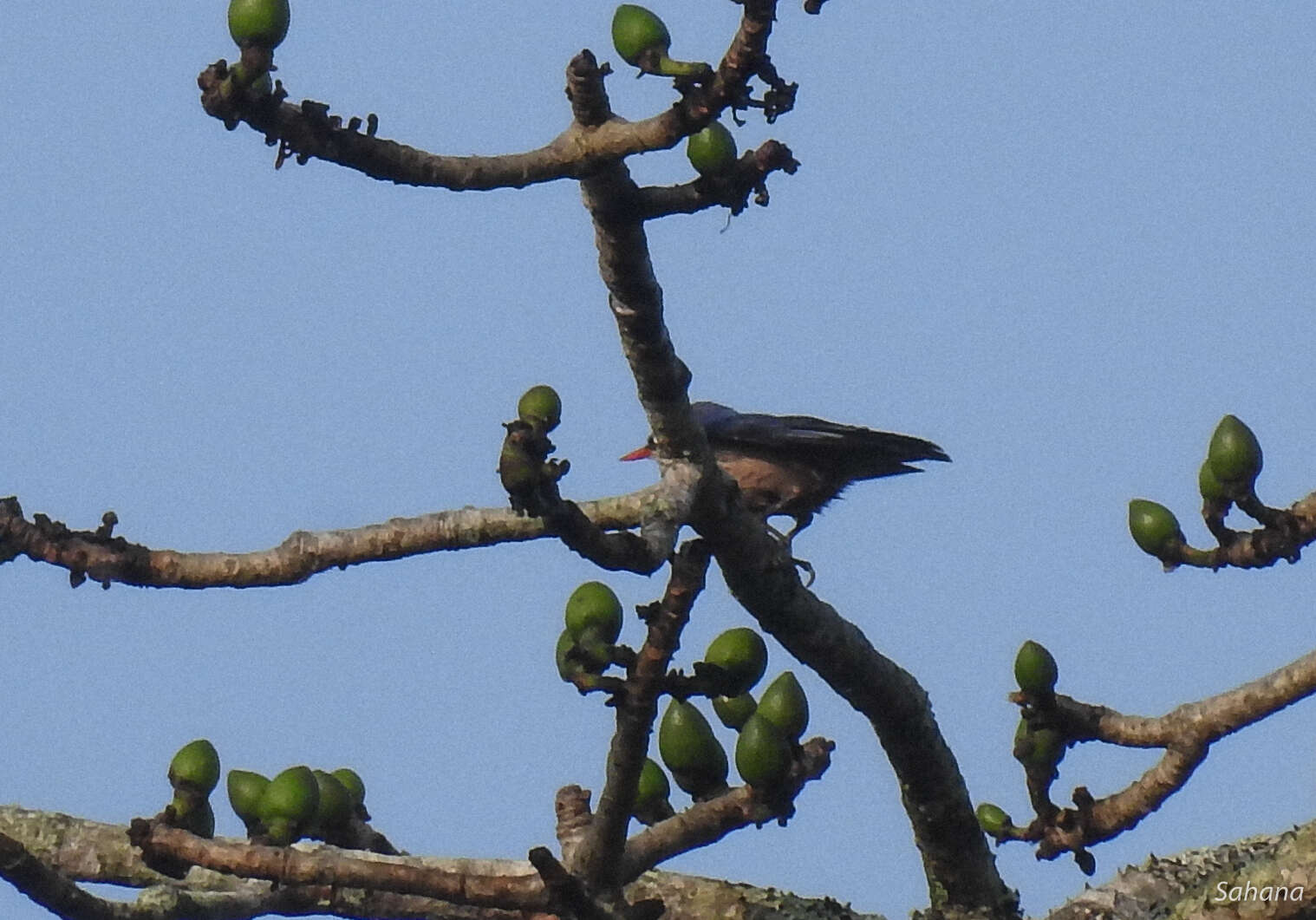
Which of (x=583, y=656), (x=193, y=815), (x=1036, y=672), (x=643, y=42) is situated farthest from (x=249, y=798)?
(x=1036, y=672)

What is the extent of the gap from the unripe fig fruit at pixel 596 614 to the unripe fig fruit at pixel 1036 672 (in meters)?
1.48

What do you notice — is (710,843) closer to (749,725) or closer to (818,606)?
(749,725)

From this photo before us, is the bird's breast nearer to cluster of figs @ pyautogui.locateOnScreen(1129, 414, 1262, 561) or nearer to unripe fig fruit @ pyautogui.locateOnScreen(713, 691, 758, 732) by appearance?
cluster of figs @ pyautogui.locateOnScreen(1129, 414, 1262, 561)

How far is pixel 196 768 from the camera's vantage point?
3443 millimetres

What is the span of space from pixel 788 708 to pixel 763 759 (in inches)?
6.4

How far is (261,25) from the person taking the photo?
123 inches

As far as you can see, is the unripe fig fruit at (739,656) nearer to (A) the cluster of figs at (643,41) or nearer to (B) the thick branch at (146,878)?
(A) the cluster of figs at (643,41)

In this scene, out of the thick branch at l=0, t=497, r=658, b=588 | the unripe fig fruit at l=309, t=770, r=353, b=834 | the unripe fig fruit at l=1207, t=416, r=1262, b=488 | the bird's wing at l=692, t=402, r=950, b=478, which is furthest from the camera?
the bird's wing at l=692, t=402, r=950, b=478

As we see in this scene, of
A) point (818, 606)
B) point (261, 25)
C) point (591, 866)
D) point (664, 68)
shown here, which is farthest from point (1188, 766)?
point (261, 25)

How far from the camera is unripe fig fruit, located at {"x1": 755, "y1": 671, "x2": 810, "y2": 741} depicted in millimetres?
3438

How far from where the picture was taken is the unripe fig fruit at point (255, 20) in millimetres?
3115

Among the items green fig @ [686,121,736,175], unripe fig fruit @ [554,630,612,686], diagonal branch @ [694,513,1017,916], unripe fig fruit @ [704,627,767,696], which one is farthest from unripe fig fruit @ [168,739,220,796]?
green fig @ [686,121,736,175]

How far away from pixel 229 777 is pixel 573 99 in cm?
162

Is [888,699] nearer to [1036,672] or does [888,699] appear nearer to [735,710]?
[1036,672]
